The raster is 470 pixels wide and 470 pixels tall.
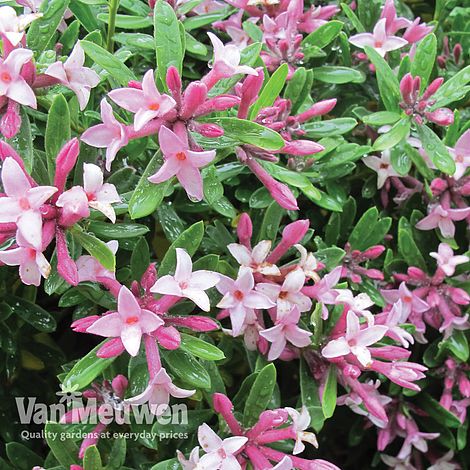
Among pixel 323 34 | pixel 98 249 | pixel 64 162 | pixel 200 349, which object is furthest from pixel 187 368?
pixel 323 34

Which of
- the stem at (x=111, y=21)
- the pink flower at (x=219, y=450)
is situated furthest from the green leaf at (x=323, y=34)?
the pink flower at (x=219, y=450)

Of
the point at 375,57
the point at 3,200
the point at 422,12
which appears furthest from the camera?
the point at 422,12

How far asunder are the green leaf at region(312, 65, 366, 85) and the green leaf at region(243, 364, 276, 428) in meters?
0.70

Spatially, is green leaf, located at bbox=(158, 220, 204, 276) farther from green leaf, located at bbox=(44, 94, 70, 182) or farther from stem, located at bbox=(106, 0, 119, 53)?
stem, located at bbox=(106, 0, 119, 53)

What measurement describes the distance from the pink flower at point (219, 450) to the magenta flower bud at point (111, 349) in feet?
0.72

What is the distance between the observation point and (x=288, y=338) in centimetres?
130

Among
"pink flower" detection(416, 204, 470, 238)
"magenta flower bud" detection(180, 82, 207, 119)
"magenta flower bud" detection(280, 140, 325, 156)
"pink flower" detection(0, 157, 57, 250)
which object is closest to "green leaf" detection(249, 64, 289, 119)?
"magenta flower bud" detection(280, 140, 325, 156)

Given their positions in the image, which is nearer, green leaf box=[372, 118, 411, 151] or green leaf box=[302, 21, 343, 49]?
green leaf box=[372, 118, 411, 151]

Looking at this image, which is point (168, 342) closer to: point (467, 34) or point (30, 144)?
point (30, 144)

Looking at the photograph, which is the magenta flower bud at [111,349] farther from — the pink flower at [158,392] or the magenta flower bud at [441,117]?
the magenta flower bud at [441,117]

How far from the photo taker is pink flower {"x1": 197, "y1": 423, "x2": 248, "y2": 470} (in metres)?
1.12

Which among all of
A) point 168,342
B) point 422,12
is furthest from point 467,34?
point 168,342

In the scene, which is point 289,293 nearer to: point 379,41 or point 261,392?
point 261,392

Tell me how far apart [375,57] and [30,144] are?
0.77 meters
